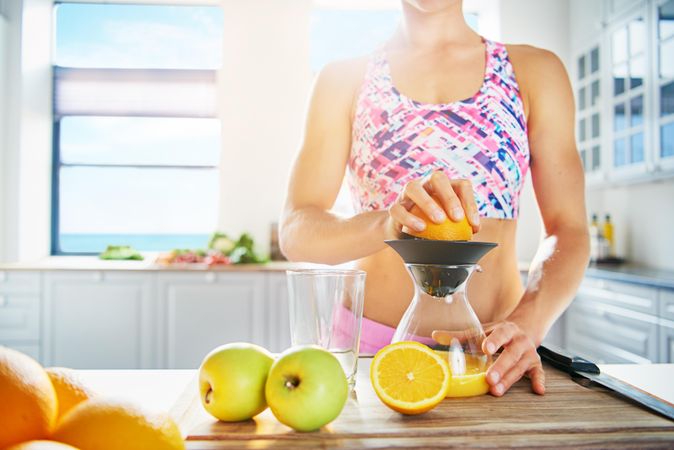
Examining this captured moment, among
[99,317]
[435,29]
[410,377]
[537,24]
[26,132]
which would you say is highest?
[537,24]

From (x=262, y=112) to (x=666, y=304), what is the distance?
257 cm

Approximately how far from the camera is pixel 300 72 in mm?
3748

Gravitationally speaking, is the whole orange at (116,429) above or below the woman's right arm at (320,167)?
below

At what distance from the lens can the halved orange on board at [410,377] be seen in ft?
2.03

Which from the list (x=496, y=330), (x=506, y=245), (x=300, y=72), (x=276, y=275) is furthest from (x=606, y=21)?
(x=496, y=330)

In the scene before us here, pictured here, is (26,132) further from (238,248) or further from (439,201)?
(439,201)

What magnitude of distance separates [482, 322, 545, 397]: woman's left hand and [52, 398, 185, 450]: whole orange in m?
0.41

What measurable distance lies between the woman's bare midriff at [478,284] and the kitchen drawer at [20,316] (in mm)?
2655

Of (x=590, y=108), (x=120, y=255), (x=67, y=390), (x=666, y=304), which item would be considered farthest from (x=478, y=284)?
(x=120, y=255)

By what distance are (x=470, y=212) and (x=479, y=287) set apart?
1.46 ft

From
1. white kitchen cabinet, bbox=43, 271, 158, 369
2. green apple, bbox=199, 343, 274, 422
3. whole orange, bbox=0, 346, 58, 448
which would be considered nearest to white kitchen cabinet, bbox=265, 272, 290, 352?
white kitchen cabinet, bbox=43, 271, 158, 369

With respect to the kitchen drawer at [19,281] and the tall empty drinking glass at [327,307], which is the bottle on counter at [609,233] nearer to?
the tall empty drinking glass at [327,307]

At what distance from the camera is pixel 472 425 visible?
0.60 metres

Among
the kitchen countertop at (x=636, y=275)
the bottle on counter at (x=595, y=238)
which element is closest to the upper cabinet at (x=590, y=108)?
the bottle on counter at (x=595, y=238)
